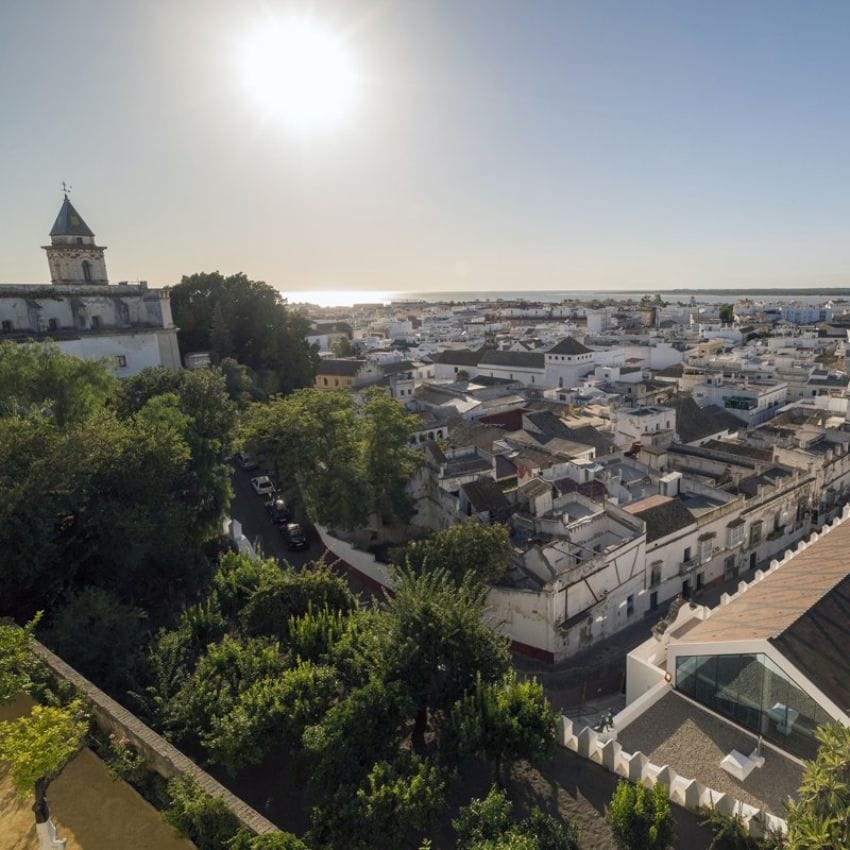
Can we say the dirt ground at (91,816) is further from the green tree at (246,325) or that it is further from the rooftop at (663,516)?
the green tree at (246,325)

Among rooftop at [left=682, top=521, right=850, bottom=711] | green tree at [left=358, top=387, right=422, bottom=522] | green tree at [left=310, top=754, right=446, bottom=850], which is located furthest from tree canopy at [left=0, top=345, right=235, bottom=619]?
rooftop at [left=682, top=521, right=850, bottom=711]

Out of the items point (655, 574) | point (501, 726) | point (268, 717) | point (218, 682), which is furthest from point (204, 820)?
point (655, 574)

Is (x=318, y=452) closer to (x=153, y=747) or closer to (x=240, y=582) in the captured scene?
(x=240, y=582)

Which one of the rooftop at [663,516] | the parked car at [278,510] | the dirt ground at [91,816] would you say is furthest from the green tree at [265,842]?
the parked car at [278,510]

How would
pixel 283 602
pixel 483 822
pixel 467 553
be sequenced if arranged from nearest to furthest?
pixel 483 822
pixel 283 602
pixel 467 553

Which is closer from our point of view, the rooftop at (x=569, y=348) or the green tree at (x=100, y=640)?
the green tree at (x=100, y=640)

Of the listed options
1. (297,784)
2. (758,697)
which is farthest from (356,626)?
(758,697)

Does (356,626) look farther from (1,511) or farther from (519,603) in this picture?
(1,511)
